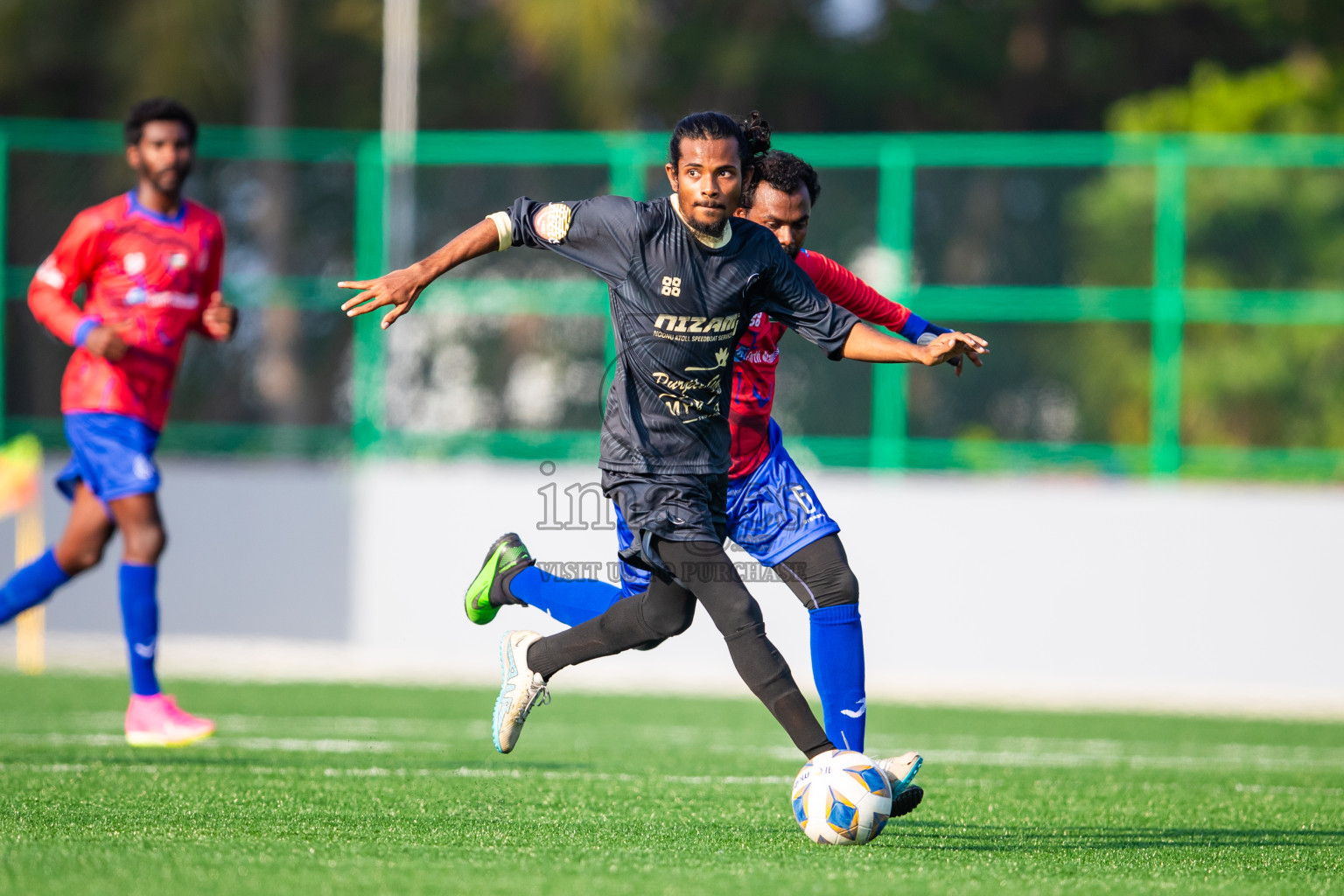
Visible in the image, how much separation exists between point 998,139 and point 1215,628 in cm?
373

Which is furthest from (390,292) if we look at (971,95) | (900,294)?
(971,95)

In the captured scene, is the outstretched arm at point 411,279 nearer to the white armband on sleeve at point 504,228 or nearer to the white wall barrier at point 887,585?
the white armband on sleeve at point 504,228

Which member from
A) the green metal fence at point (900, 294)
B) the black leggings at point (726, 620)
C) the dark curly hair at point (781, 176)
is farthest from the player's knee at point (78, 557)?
the green metal fence at point (900, 294)

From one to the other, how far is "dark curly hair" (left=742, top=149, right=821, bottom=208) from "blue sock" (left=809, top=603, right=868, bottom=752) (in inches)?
56.4

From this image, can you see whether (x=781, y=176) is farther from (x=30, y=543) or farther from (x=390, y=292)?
(x=30, y=543)

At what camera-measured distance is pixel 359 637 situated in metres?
10.7

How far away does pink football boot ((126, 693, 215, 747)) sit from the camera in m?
6.06

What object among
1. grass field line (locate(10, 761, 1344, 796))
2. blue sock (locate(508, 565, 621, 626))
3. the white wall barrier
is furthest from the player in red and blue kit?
the white wall barrier

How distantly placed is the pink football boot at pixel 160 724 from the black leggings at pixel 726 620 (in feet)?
7.08

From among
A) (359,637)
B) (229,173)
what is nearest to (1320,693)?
(359,637)

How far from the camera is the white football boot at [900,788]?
4.59 metres

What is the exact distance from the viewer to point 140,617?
6312mm

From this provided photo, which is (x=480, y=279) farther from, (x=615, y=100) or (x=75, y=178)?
(x=615, y=100)

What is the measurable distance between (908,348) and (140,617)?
3.49 meters
